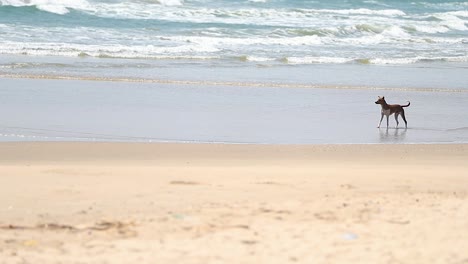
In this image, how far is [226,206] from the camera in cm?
661

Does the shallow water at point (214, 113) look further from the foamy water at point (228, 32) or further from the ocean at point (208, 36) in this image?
the foamy water at point (228, 32)

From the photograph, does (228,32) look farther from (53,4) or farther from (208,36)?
(53,4)

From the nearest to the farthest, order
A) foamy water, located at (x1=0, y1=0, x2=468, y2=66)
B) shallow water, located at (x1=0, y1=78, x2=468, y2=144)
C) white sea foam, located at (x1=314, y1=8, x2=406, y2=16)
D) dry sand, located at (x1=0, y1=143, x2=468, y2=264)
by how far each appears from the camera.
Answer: dry sand, located at (x1=0, y1=143, x2=468, y2=264) → shallow water, located at (x1=0, y1=78, x2=468, y2=144) → foamy water, located at (x1=0, y1=0, x2=468, y2=66) → white sea foam, located at (x1=314, y1=8, x2=406, y2=16)

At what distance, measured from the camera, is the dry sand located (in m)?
5.36

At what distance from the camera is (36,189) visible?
7.27m

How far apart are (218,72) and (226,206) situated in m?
12.3

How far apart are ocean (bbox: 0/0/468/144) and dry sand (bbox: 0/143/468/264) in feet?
5.13

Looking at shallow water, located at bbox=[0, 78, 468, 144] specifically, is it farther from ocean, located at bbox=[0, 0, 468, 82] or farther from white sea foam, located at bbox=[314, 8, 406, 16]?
white sea foam, located at bbox=[314, 8, 406, 16]

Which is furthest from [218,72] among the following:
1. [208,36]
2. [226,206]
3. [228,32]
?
[226,206]

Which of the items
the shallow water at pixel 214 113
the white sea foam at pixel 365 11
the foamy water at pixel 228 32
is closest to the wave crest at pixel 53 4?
the foamy water at pixel 228 32

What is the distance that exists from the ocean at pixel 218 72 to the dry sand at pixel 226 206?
5.13 feet

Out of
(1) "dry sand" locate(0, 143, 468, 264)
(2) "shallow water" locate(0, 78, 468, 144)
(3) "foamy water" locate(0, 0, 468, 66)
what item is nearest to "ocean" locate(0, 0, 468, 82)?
(3) "foamy water" locate(0, 0, 468, 66)

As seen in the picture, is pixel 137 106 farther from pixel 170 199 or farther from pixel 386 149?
pixel 170 199

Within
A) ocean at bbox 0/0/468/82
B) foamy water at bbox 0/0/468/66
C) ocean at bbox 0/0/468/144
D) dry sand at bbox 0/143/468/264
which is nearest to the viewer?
dry sand at bbox 0/143/468/264
